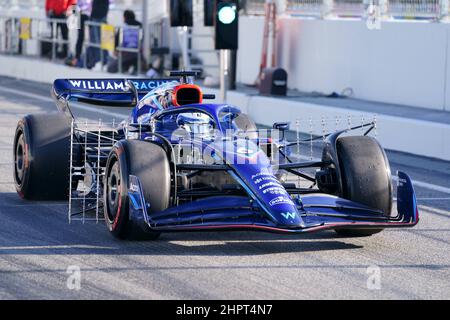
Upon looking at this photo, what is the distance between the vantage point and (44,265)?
28.7ft

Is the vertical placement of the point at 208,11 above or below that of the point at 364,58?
above

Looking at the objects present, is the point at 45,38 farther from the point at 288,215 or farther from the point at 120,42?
the point at 288,215

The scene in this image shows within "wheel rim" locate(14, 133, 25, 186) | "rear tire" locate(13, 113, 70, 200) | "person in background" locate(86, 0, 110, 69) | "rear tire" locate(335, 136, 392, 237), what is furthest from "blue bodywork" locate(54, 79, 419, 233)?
"person in background" locate(86, 0, 110, 69)

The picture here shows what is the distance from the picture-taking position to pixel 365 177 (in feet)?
32.2

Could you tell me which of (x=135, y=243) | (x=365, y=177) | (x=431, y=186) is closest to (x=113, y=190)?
(x=135, y=243)

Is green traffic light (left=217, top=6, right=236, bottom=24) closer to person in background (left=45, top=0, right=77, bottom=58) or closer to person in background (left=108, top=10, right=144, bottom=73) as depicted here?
person in background (left=108, top=10, right=144, bottom=73)

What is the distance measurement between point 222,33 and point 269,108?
4.59ft

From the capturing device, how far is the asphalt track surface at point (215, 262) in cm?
801

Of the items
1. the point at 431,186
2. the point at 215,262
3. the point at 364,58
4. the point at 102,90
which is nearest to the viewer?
the point at 215,262

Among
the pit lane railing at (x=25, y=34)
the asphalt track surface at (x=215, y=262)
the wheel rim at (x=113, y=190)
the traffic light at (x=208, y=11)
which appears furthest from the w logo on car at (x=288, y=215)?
the pit lane railing at (x=25, y=34)

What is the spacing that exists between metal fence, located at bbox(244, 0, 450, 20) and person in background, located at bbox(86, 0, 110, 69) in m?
3.51

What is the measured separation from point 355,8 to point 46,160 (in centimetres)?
1026

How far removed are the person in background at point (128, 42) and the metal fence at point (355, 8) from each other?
2360mm
